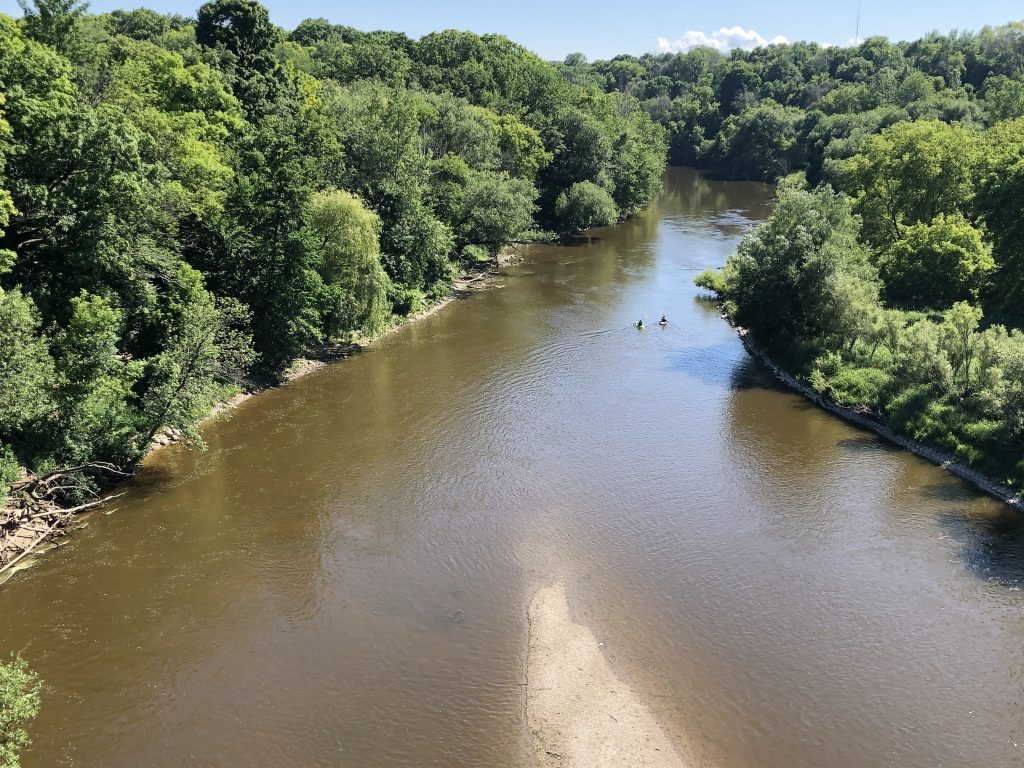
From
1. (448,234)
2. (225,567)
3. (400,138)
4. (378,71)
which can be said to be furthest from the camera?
(378,71)

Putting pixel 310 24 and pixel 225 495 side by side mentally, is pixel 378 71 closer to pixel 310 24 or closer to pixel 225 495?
pixel 310 24

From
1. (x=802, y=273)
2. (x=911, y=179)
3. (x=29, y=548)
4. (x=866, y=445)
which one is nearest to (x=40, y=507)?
(x=29, y=548)

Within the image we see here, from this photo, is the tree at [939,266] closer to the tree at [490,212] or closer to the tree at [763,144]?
the tree at [490,212]

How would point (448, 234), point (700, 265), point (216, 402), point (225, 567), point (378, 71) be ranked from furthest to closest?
1. point (378, 71)
2. point (700, 265)
3. point (448, 234)
4. point (216, 402)
5. point (225, 567)

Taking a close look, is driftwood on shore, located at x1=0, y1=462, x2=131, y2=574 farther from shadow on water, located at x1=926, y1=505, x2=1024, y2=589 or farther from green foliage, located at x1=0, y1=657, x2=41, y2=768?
shadow on water, located at x1=926, y1=505, x2=1024, y2=589

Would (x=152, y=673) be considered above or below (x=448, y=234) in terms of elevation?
below

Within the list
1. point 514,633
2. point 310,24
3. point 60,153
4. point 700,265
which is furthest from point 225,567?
point 310,24

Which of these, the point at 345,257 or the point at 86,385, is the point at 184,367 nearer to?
the point at 86,385
